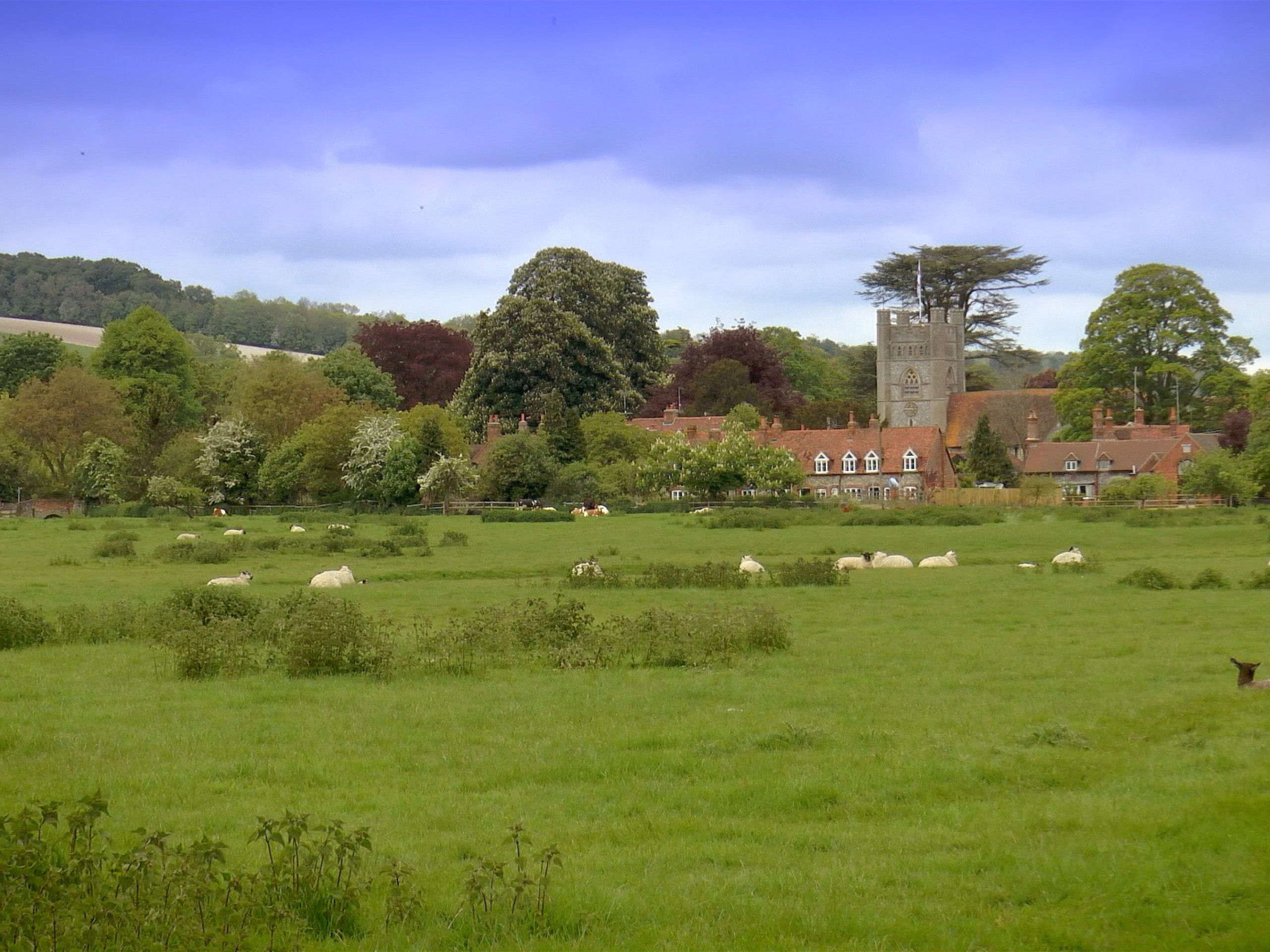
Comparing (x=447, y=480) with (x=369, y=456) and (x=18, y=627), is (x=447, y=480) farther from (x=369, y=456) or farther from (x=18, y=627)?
(x=18, y=627)

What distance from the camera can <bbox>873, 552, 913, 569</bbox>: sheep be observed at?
39.5m

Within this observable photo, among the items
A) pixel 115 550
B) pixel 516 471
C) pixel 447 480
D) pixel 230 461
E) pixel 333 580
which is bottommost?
pixel 115 550

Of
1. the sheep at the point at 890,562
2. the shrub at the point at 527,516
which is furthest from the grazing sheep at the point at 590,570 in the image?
the shrub at the point at 527,516

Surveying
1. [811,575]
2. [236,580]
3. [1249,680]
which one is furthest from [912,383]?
[1249,680]

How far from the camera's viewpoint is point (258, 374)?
103 metres

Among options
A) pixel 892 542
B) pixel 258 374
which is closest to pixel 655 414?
pixel 258 374

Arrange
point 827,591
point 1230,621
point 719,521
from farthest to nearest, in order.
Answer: point 719,521 → point 827,591 → point 1230,621

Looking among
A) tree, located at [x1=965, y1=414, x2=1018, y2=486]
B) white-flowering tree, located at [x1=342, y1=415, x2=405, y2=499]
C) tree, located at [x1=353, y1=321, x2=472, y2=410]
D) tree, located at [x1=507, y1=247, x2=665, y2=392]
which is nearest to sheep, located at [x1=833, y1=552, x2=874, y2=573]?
white-flowering tree, located at [x1=342, y1=415, x2=405, y2=499]

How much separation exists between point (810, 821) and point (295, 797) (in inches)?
173

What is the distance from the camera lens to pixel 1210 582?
32.0m

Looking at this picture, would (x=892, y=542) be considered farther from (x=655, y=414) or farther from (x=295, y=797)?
(x=655, y=414)

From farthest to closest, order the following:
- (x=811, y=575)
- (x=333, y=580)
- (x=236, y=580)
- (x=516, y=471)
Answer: (x=516, y=471), (x=811, y=575), (x=236, y=580), (x=333, y=580)

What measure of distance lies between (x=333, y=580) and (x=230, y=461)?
5498 cm

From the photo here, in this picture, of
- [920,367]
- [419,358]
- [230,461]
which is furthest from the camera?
[419,358]
